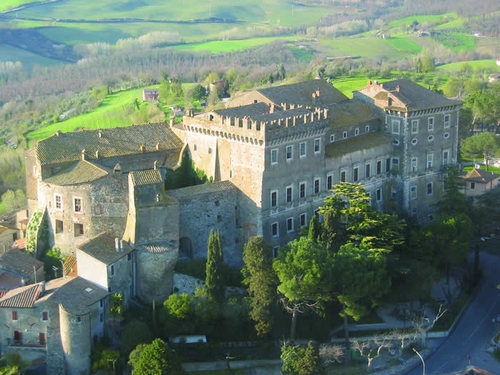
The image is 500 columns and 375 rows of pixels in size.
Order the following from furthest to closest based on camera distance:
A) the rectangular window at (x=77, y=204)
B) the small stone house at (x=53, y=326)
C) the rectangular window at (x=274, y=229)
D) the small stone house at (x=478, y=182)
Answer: the small stone house at (x=478, y=182) < the rectangular window at (x=274, y=229) < the rectangular window at (x=77, y=204) < the small stone house at (x=53, y=326)

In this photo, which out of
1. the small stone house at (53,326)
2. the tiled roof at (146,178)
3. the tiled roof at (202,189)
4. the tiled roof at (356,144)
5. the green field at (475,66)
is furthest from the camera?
the green field at (475,66)

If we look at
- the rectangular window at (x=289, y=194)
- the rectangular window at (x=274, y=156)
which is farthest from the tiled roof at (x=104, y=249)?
the rectangular window at (x=289, y=194)

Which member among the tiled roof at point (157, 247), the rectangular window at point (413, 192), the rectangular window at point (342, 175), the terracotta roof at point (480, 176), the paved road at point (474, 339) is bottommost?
the paved road at point (474, 339)

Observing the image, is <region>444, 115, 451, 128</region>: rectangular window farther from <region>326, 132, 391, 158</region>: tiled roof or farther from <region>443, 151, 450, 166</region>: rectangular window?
<region>326, 132, 391, 158</region>: tiled roof

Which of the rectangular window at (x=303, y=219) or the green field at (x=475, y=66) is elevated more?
the rectangular window at (x=303, y=219)

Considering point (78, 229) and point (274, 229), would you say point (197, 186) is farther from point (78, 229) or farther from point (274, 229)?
point (78, 229)

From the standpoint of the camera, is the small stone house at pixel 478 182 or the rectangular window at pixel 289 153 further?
the small stone house at pixel 478 182

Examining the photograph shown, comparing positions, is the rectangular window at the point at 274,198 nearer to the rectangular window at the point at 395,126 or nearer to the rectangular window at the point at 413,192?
the rectangular window at the point at 395,126
